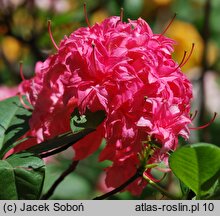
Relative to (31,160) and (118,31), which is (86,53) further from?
(31,160)

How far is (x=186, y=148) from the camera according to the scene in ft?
3.81

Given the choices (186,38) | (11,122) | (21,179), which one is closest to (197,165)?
(21,179)

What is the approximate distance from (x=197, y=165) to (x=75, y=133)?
0.22 meters

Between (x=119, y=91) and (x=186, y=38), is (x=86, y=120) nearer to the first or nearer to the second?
(x=119, y=91)

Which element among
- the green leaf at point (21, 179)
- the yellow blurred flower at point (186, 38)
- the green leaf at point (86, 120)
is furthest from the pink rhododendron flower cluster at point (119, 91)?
the yellow blurred flower at point (186, 38)

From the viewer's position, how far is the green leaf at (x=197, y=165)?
1165mm

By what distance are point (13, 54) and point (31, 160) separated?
200cm

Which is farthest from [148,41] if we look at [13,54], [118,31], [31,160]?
[13,54]

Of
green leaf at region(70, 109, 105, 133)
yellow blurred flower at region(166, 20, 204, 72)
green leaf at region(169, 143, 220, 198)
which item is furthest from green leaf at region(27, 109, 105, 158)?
yellow blurred flower at region(166, 20, 204, 72)

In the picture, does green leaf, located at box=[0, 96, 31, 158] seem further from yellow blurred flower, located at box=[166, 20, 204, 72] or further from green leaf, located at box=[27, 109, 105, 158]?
yellow blurred flower, located at box=[166, 20, 204, 72]

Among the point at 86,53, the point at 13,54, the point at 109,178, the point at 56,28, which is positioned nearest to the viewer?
the point at 86,53

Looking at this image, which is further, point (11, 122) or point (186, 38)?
point (186, 38)

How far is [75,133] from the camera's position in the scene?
48.2 inches

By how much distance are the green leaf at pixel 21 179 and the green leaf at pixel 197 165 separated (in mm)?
227
